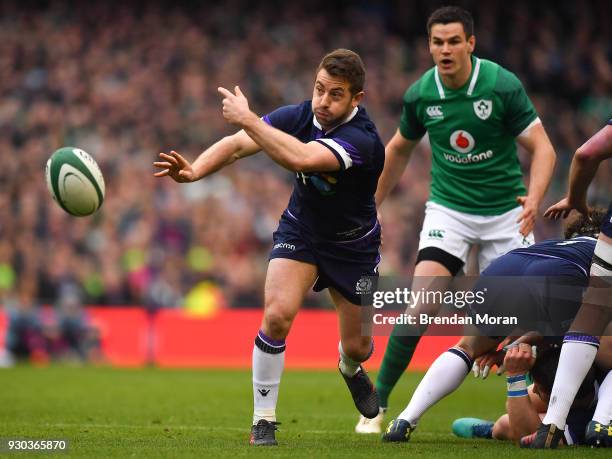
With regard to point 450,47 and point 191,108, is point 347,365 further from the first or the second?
point 191,108

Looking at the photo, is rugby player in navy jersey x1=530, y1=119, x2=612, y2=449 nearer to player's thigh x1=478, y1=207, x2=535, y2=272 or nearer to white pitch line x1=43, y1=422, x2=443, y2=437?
white pitch line x1=43, y1=422, x2=443, y2=437

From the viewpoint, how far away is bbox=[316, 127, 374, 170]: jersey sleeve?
624cm

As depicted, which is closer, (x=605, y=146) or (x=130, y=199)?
(x=605, y=146)

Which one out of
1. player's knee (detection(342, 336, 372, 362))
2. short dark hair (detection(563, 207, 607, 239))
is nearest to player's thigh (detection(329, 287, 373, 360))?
player's knee (detection(342, 336, 372, 362))

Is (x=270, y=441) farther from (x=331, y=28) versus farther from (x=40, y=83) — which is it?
(x=331, y=28)

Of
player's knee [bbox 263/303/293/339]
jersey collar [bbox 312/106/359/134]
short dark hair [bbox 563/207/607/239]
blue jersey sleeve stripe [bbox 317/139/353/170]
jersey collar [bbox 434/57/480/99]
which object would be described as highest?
jersey collar [bbox 434/57/480/99]

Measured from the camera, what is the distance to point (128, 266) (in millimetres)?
16391

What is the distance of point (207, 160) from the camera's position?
6559 mm

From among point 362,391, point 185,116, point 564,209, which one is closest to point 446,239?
point 362,391

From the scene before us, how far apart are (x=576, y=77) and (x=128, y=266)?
1006 cm

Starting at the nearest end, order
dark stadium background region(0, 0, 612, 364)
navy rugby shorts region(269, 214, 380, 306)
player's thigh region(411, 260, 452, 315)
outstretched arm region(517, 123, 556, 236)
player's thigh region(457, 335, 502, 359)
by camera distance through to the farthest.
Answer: player's thigh region(457, 335, 502, 359)
navy rugby shorts region(269, 214, 380, 306)
outstretched arm region(517, 123, 556, 236)
player's thigh region(411, 260, 452, 315)
dark stadium background region(0, 0, 612, 364)

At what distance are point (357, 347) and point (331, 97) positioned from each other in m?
1.65

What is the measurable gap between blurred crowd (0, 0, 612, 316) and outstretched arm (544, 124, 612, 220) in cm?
988

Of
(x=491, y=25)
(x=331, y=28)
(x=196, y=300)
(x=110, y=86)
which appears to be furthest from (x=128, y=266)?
(x=491, y=25)
